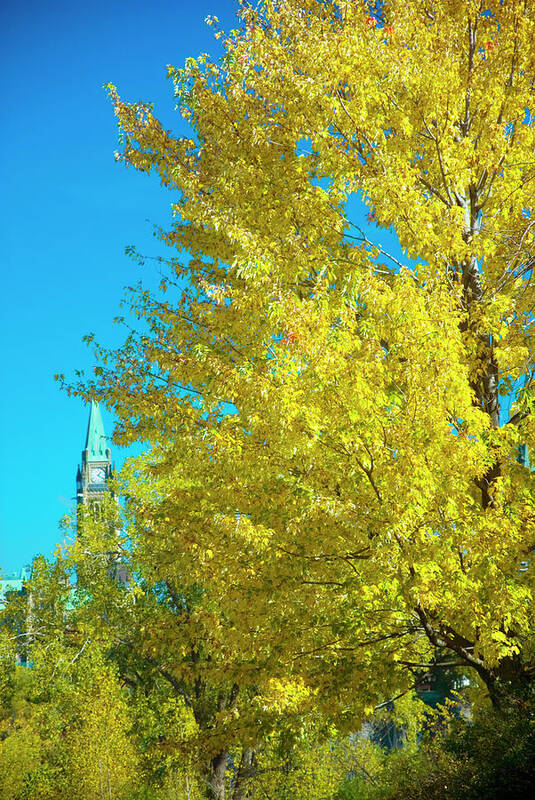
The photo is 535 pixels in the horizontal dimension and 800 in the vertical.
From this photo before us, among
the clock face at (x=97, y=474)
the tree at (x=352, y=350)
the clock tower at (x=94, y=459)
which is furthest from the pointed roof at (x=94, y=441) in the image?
the tree at (x=352, y=350)

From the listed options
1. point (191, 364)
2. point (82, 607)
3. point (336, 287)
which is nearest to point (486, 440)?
point (336, 287)

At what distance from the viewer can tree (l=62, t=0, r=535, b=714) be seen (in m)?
6.29

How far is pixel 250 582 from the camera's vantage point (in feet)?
23.2

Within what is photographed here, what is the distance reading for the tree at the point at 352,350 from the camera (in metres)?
6.29

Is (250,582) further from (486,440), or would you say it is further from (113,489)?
(113,489)

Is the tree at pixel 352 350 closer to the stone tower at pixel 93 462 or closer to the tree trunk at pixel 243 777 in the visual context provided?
the tree trunk at pixel 243 777

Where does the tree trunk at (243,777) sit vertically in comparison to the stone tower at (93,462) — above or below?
below

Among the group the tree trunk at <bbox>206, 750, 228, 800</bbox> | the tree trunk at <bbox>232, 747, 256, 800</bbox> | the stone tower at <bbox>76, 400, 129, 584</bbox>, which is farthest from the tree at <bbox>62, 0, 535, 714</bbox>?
the stone tower at <bbox>76, 400, 129, 584</bbox>

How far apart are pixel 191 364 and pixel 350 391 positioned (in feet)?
8.67

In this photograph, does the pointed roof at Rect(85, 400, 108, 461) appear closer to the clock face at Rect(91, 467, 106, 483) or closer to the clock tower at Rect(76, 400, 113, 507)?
the clock tower at Rect(76, 400, 113, 507)

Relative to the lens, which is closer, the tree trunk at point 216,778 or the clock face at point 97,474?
the tree trunk at point 216,778

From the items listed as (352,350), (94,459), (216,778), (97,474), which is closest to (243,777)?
(216,778)

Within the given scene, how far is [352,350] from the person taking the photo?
6977 mm

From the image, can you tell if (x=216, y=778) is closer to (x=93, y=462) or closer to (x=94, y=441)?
(x=93, y=462)
